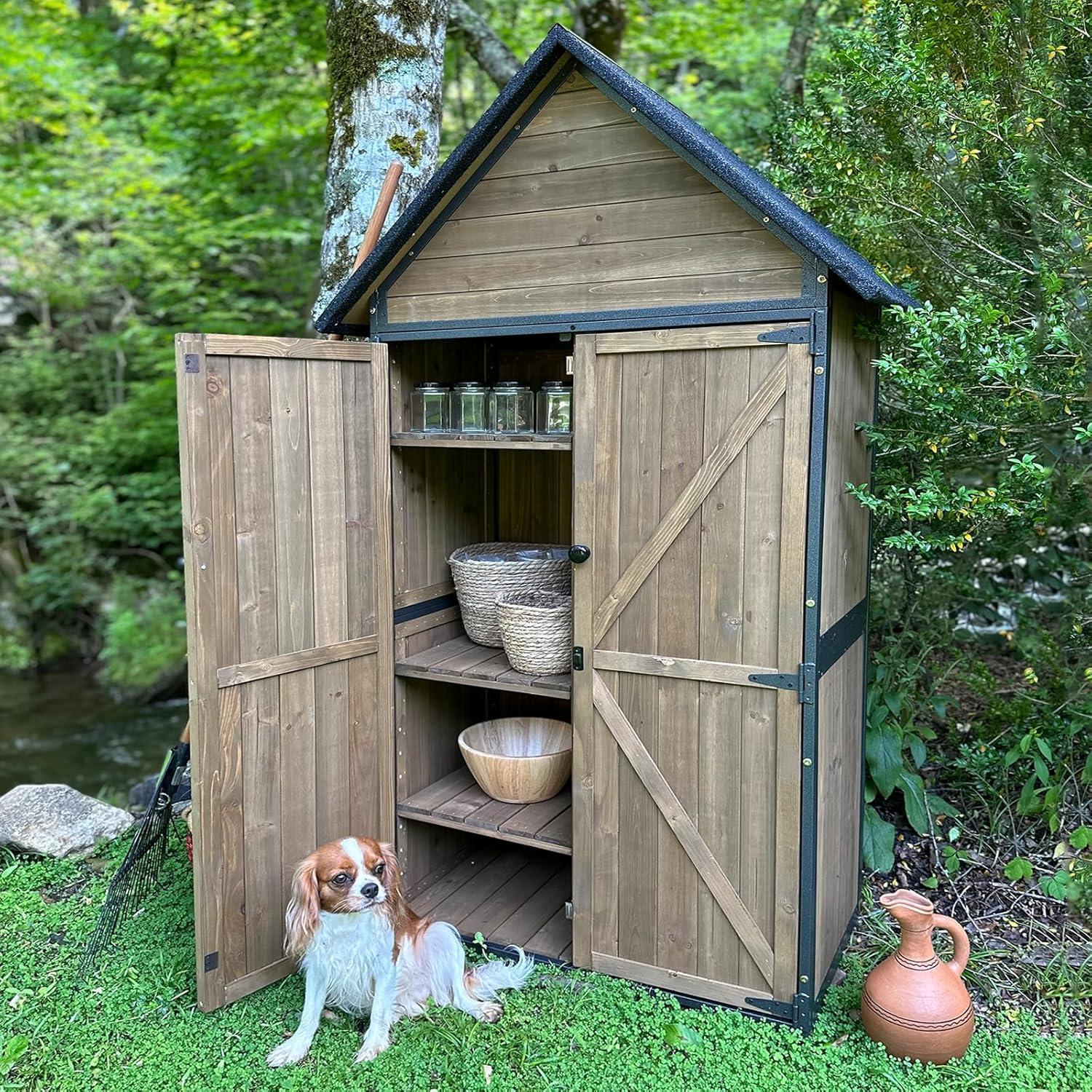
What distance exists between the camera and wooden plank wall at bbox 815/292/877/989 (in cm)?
258

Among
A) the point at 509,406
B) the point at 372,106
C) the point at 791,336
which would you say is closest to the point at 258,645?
the point at 509,406

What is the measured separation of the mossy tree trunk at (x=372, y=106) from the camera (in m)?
3.79

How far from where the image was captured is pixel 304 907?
250cm

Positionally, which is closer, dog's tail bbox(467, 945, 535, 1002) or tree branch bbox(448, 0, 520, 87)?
dog's tail bbox(467, 945, 535, 1002)

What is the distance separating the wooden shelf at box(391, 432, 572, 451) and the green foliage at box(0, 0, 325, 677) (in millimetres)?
4627

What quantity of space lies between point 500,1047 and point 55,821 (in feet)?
7.54

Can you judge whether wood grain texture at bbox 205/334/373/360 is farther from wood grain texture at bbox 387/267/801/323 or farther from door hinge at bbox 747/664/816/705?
door hinge at bbox 747/664/816/705

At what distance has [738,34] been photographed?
25.4ft

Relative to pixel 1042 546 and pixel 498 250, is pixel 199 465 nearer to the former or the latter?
pixel 498 250

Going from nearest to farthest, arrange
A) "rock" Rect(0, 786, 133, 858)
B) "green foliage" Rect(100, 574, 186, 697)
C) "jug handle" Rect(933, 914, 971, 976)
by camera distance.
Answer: "jug handle" Rect(933, 914, 971, 976)
"rock" Rect(0, 786, 133, 858)
"green foliage" Rect(100, 574, 186, 697)

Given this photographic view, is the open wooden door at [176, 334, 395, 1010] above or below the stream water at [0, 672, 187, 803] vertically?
above

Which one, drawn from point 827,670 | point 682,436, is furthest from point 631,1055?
point 682,436

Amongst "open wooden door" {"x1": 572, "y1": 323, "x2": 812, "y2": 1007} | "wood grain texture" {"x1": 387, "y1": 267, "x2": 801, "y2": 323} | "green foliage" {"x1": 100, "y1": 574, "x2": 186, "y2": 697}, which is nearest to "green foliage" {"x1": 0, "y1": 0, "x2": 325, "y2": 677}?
"green foliage" {"x1": 100, "y1": 574, "x2": 186, "y2": 697}

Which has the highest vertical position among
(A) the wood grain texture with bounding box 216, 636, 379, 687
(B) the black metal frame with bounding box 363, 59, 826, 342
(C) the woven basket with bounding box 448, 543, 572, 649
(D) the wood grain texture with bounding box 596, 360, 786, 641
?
(B) the black metal frame with bounding box 363, 59, 826, 342
